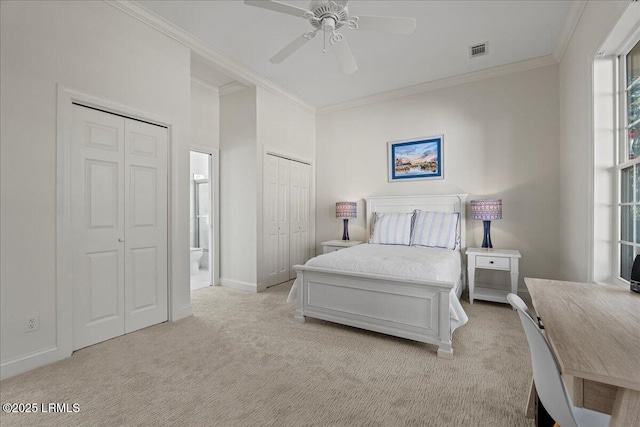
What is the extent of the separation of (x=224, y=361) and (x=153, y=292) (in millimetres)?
1192

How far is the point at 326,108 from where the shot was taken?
5160mm

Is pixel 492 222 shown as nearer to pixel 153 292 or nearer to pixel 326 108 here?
pixel 326 108

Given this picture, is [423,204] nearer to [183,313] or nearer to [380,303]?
[380,303]

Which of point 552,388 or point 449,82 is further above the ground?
point 449,82

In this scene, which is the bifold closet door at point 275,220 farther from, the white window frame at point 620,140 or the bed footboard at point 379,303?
the white window frame at point 620,140

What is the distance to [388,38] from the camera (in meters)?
3.11

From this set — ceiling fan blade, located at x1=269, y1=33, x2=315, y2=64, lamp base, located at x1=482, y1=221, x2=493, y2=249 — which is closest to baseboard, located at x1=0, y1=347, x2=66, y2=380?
ceiling fan blade, located at x1=269, y1=33, x2=315, y2=64

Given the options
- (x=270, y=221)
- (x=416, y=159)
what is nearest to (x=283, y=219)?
(x=270, y=221)

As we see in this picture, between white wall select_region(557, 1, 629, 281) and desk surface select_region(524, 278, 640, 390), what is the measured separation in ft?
3.62

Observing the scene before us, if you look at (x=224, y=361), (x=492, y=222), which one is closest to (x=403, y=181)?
(x=492, y=222)

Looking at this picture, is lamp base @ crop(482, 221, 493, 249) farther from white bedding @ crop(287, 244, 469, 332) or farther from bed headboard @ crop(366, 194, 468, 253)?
white bedding @ crop(287, 244, 469, 332)

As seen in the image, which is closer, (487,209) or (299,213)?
(487,209)

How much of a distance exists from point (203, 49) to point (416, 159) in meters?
3.15

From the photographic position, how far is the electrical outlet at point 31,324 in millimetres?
2051
